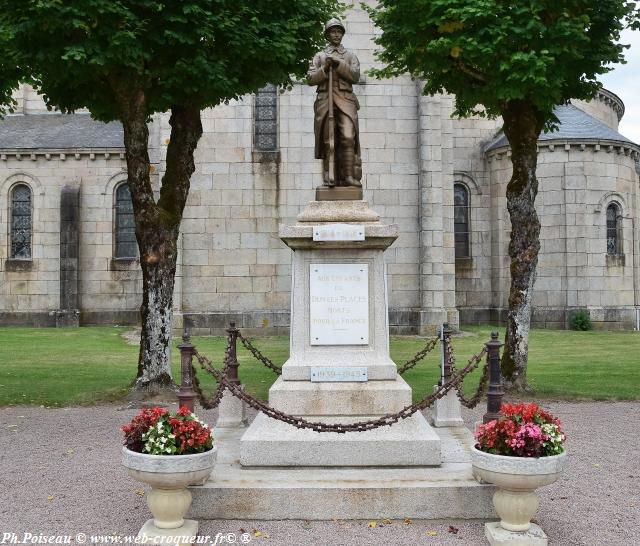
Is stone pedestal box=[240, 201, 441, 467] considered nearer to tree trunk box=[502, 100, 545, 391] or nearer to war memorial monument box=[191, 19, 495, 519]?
war memorial monument box=[191, 19, 495, 519]

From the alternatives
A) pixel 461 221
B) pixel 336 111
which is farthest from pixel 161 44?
pixel 461 221

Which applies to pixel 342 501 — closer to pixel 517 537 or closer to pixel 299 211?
pixel 517 537

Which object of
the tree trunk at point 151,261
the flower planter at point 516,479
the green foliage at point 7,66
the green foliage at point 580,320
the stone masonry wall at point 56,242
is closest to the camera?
the flower planter at point 516,479

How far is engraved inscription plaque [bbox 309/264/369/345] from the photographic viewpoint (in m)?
7.59

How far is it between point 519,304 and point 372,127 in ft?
40.4

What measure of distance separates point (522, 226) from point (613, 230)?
16994 millimetres

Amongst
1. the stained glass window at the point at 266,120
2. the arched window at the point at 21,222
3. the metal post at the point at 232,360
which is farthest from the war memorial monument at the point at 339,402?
the arched window at the point at 21,222

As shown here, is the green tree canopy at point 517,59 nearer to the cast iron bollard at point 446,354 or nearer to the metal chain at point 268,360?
the metal chain at point 268,360

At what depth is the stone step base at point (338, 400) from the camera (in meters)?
7.36

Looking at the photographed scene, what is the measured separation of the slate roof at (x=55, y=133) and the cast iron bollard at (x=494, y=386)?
24800mm

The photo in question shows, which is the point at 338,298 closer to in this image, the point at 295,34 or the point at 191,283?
the point at 295,34

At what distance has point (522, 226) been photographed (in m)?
13.2

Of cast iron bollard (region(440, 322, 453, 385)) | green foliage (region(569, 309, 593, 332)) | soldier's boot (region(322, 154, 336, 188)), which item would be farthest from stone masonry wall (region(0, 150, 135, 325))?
soldier's boot (region(322, 154, 336, 188))

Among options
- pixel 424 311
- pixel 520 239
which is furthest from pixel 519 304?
pixel 424 311
